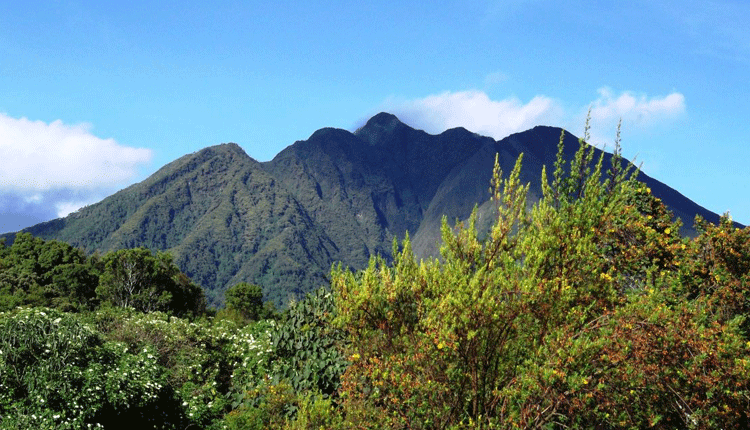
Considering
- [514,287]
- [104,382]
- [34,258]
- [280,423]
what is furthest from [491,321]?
[34,258]

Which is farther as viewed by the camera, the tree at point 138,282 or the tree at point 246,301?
the tree at point 246,301

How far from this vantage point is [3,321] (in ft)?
45.9

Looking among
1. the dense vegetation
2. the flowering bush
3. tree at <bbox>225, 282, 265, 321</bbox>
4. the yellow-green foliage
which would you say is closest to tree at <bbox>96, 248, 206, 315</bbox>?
tree at <bbox>225, 282, 265, 321</bbox>

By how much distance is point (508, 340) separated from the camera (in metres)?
8.69

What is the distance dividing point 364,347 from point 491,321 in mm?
1924

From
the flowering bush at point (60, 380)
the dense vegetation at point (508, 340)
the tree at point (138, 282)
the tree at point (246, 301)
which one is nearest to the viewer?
the dense vegetation at point (508, 340)

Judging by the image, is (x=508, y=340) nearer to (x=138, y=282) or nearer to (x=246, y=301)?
(x=138, y=282)

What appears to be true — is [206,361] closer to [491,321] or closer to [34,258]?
[491,321]

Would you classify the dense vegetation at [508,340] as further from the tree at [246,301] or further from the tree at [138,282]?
the tree at [246,301]

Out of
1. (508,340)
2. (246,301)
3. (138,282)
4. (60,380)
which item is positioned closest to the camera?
(508,340)

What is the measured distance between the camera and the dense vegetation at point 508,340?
823 centimetres

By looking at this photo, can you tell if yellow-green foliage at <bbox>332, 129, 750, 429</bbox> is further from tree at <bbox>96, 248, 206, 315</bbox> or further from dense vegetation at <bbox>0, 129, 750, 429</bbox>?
tree at <bbox>96, 248, 206, 315</bbox>

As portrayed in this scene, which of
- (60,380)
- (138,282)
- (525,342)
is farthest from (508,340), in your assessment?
(138,282)

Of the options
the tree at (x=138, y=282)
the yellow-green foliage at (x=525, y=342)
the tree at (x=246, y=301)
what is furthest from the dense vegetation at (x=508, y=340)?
the tree at (x=246, y=301)
